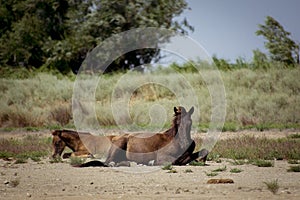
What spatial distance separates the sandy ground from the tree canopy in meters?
27.4

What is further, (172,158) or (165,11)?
(165,11)

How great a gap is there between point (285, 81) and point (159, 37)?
→ 44.5 ft

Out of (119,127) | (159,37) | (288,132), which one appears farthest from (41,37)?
(288,132)

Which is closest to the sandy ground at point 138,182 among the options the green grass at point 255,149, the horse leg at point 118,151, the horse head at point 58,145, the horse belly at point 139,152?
the horse belly at point 139,152

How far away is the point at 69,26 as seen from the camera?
4384cm

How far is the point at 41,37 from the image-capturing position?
147ft

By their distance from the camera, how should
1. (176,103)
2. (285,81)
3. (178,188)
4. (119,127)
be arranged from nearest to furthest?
(178,188)
(119,127)
(176,103)
(285,81)

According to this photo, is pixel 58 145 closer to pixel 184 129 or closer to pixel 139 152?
pixel 139 152

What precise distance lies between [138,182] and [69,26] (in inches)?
1308

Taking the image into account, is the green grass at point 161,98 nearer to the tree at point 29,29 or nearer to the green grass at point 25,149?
the green grass at point 25,149

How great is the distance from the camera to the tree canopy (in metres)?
40.8

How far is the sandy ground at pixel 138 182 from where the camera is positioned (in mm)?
9938

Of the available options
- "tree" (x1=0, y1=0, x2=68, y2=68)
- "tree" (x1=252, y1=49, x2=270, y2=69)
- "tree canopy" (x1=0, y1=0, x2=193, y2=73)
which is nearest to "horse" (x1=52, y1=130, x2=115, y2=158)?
"tree" (x1=252, y1=49, x2=270, y2=69)

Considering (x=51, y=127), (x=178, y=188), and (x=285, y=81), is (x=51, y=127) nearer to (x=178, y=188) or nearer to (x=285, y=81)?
(x=285, y=81)
